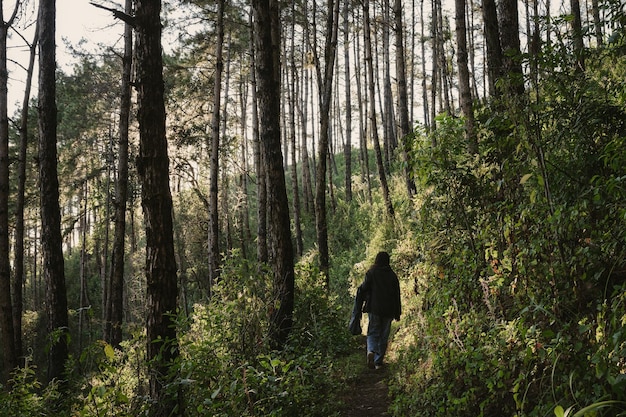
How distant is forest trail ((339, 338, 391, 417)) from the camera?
18.4 ft

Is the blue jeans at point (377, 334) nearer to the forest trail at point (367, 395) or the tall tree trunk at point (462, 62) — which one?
the forest trail at point (367, 395)

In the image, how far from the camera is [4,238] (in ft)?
32.7

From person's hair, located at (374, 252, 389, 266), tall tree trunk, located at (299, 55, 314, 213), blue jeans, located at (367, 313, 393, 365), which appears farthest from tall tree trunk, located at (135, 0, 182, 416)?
tall tree trunk, located at (299, 55, 314, 213)

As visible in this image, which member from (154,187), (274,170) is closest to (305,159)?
(274,170)

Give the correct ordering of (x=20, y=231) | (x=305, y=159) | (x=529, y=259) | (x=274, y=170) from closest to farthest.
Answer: (x=529, y=259) < (x=274, y=170) < (x=20, y=231) < (x=305, y=159)

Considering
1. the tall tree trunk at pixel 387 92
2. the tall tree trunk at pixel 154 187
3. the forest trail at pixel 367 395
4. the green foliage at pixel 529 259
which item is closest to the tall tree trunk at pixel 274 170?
the forest trail at pixel 367 395

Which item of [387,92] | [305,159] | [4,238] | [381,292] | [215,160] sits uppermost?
[387,92]

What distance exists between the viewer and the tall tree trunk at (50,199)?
8.54 m

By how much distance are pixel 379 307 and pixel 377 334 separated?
41cm

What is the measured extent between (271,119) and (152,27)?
264 centimetres

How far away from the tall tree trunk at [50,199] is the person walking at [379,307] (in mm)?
5280

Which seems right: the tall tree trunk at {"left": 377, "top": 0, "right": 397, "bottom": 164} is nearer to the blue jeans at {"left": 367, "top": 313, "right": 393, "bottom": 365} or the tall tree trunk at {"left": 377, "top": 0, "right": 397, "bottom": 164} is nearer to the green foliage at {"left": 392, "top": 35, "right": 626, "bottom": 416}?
the blue jeans at {"left": 367, "top": 313, "right": 393, "bottom": 365}

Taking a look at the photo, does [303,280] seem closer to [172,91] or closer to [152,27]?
[152,27]

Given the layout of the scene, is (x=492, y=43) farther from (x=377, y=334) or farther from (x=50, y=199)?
(x=50, y=199)
